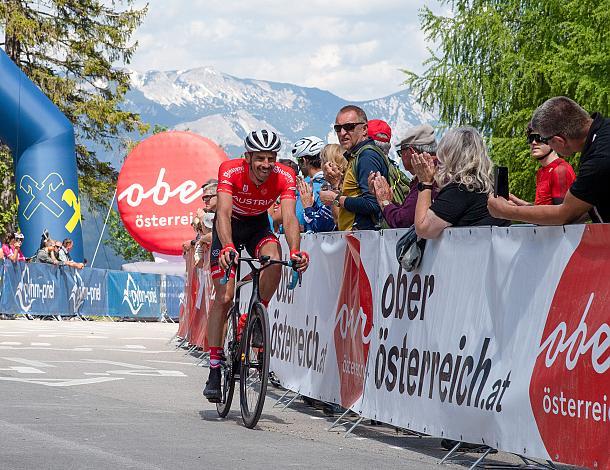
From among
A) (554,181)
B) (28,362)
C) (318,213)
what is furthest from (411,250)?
(28,362)

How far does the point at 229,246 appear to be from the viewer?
8891 millimetres

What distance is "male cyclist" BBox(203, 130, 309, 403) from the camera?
9125 mm

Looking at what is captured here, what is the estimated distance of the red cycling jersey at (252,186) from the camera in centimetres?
927

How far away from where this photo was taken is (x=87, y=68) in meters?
52.2

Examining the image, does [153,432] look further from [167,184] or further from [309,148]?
[167,184]

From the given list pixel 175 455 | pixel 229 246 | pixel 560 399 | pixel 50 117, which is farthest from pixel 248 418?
pixel 50 117

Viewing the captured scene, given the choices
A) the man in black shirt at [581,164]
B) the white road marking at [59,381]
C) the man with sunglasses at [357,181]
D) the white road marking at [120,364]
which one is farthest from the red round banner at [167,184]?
the man in black shirt at [581,164]

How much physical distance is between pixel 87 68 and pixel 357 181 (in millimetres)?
43620

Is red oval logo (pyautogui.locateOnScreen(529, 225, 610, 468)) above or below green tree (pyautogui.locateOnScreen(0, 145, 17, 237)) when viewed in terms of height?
below

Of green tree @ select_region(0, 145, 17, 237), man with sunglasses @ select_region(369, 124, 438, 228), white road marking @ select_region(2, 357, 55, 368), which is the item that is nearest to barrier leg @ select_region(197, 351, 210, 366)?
white road marking @ select_region(2, 357, 55, 368)

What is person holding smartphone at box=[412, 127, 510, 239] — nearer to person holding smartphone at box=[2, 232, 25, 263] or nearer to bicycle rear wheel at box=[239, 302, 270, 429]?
bicycle rear wheel at box=[239, 302, 270, 429]

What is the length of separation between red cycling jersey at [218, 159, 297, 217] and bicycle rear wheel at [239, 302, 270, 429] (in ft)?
2.60

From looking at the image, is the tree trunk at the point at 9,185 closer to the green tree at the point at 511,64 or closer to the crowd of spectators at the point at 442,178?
the green tree at the point at 511,64

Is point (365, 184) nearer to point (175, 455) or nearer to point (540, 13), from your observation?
point (175, 455)
